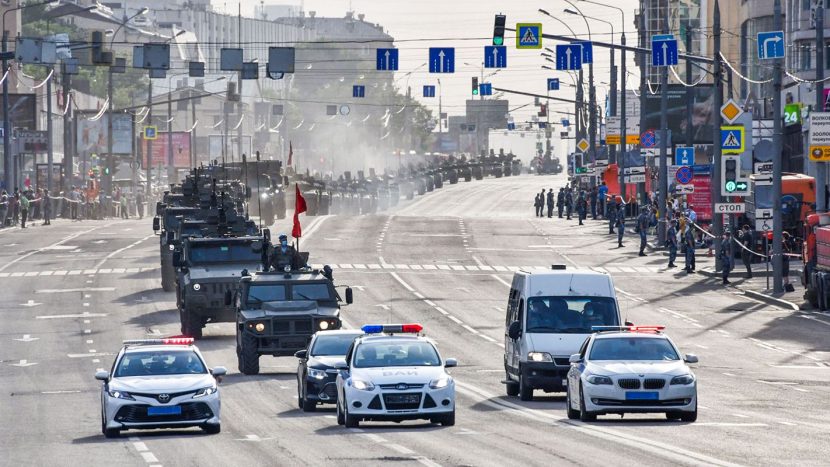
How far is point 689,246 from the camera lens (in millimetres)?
60938

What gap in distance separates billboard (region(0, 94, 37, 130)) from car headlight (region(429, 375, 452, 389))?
9186 cm

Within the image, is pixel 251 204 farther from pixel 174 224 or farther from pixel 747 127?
pixel 174 224

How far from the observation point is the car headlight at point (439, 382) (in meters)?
25.2

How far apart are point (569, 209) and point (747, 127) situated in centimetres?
2303

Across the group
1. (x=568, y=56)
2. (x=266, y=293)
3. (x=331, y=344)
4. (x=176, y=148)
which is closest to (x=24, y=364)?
(x=266, y=293)

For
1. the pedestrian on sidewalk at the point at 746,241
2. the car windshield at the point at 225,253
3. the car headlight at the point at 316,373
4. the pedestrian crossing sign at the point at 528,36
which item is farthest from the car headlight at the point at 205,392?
the pedestrian on sidewalk at the point at 746,241

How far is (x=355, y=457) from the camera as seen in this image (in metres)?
21.4

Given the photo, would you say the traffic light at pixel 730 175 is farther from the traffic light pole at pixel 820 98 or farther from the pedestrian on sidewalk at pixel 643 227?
the pedestrian on sidewalk at pixel 643 227

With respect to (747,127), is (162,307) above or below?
below

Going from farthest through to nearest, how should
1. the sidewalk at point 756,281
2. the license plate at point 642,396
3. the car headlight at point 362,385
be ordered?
1. the sidewalk at point 756,281
2. the car headlight at point 362,385
3. the license plate at point 642,396

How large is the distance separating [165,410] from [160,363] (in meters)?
1.14

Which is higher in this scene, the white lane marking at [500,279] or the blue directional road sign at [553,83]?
the blue directional road sign at [553,83]

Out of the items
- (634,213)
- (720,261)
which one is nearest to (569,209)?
(634,213)

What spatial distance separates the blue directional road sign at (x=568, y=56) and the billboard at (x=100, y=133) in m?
65.5
